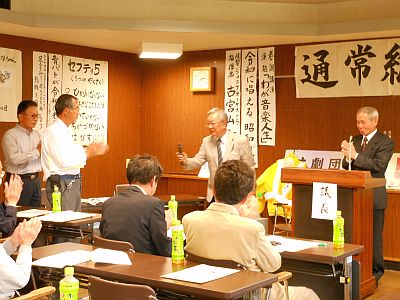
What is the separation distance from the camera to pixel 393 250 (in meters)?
6.63

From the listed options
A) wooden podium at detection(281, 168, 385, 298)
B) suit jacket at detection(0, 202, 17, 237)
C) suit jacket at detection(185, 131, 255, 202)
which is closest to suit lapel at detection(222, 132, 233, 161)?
suit jacket at detection(185, 131, 255, 202)

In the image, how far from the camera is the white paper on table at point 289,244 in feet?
12.4

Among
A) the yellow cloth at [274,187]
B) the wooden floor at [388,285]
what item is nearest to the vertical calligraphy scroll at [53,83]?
the yellow cloth at [274,187]

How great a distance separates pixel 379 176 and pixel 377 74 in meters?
1.64

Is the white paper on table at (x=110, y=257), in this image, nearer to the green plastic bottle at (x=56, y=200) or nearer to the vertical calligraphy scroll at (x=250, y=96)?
the green plastic bottle at (x=56, y=200)

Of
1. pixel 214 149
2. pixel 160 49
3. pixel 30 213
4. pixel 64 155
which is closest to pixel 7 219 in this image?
pixel 30 213

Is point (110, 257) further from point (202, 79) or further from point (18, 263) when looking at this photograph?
point (202, 79)

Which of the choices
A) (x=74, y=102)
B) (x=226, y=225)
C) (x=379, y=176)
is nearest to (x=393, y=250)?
(x=379, y=176)

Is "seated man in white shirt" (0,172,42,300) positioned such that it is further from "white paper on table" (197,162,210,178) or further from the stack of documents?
"white paper on table" (197,162,210,178)

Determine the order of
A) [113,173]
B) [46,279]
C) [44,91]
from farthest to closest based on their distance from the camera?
[113,173]
[44,91]
[46,279]

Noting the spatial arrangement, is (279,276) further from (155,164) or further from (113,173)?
(113,173)

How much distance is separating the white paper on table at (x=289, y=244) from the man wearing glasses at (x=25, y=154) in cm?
313

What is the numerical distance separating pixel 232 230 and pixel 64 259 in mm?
903

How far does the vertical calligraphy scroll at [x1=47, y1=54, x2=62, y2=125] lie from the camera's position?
7.56m
